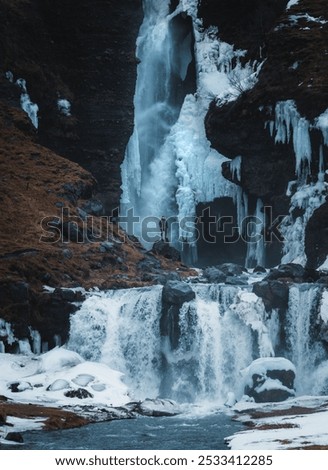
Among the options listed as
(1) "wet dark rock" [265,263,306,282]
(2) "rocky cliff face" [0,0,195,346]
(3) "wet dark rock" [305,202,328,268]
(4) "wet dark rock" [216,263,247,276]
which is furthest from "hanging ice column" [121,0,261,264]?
(1) "wet dark rock" [265,263,306,282]

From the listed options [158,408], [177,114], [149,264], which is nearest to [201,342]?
[158,408]

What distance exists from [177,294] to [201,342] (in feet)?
8.26

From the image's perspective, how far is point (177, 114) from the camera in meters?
66.9

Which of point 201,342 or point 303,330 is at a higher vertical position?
point 303,330

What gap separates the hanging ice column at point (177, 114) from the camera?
62375 mm

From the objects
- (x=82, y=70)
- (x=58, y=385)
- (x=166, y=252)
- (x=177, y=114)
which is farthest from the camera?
(x=177, y=114)

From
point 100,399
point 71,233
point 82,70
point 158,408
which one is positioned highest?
point 82,70

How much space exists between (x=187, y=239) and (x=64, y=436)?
34729mm

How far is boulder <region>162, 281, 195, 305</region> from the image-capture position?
1624 inches

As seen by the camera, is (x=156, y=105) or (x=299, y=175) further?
(x=156, y=105)

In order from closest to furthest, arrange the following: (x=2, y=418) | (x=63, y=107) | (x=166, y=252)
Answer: (x=2, y=418)
(x=166, y=252)
(x=63, y=107)

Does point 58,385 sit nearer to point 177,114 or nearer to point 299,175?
point 299,175

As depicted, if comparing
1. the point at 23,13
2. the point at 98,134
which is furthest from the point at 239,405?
the point at 23,13
